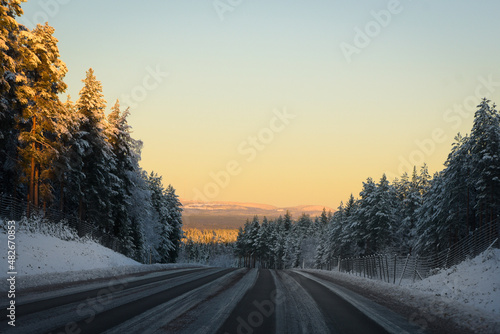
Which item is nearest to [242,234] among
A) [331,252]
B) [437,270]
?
[331,252]

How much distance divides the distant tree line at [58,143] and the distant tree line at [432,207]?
85.5ft

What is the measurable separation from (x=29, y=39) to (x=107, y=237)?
1700 centimetres

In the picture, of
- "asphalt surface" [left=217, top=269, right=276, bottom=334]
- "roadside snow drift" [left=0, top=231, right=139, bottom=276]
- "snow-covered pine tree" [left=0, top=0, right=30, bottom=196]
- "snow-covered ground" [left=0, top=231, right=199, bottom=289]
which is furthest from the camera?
"snow-covered pine tree" [left=0, top=0, right=30, bottom=196]

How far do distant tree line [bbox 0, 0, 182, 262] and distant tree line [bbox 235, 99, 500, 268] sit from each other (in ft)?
85.5

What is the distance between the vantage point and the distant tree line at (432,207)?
3703cm

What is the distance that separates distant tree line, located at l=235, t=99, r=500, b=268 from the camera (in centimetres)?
3703

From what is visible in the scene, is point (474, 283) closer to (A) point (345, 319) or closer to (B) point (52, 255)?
(A) point (345, 319)

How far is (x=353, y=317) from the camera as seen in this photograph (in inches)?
348

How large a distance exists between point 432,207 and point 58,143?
40533mm

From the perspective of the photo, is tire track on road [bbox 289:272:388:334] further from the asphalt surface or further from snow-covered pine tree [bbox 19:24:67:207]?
snow-covered pine tree [bbox 19:24:67:207]

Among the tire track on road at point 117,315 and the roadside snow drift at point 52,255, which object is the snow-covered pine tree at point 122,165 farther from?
the tire track on road at point 117,315

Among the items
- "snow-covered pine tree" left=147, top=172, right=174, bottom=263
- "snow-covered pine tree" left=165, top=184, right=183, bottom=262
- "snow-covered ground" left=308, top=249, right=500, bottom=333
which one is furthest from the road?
"snow-covered pine tree" left=165, top=184, right=183, bottom=262

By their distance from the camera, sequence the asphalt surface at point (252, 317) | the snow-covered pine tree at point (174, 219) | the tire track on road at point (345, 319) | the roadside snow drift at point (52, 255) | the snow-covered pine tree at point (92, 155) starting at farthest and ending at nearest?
the snow-covered pine tree at point (174, 219), the snow-covered pine tree at point (92, 155), the roadside snow drift at point (52, 255), the tire track on road at point (345, 319), the asphalt surface at point (252, 317)

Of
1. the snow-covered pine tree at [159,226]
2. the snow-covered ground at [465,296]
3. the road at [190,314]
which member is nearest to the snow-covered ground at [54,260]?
the road at [190,314]
